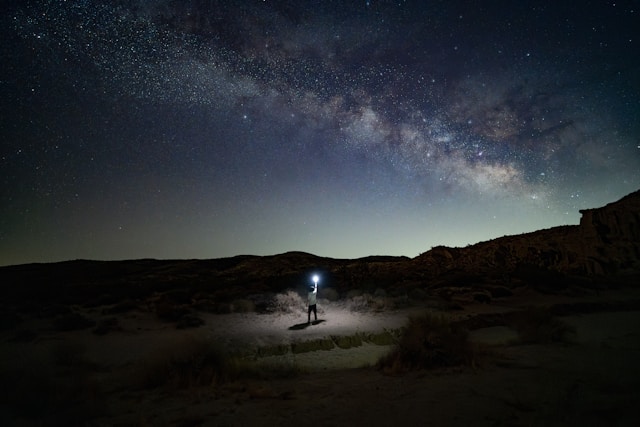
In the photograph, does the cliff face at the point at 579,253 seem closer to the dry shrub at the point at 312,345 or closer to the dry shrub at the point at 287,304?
the dry shrub at the point at 287,304

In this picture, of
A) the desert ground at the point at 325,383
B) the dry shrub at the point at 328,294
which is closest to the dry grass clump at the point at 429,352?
the desert ground at the point at 325,383

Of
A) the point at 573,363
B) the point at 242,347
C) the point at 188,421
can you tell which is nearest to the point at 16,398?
the point at 188,421

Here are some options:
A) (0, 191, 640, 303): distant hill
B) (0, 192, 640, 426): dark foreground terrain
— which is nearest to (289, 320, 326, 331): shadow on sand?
(0, 192, 640, 426): dark foreground terrain

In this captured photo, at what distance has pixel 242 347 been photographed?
1356cm

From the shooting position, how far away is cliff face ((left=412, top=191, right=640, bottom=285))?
30.3m

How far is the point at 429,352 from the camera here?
8.68 meters

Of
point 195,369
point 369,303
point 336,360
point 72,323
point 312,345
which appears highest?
point 369,303

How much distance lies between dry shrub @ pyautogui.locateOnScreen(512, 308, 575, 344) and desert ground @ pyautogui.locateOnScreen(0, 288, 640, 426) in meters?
0.05

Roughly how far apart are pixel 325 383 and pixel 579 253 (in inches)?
1415

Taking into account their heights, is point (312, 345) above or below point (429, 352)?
below

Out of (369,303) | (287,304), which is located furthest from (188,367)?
(369,303)

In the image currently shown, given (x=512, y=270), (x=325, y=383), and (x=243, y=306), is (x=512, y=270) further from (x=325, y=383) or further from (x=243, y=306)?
(x=325, y=383)

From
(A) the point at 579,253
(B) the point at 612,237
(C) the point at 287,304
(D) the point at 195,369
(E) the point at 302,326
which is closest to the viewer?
(D) the point at 195,369

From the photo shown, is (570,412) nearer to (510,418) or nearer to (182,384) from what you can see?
(510,418)
